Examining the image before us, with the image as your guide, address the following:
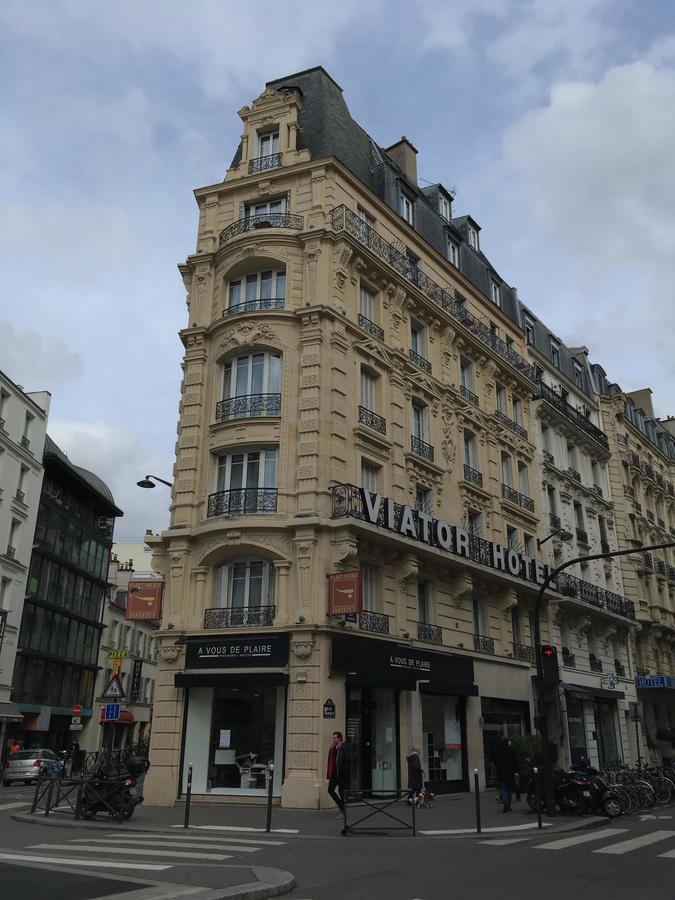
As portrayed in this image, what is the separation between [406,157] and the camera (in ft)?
100

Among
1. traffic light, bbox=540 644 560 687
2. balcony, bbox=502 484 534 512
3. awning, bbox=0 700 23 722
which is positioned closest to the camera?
traffic light, bbox=540 644 560 687

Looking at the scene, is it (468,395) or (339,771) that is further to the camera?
(468,395)

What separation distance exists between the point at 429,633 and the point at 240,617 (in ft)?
19.5

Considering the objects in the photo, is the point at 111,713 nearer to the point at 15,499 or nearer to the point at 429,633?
the point at 429,633

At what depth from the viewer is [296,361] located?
21.5 metres

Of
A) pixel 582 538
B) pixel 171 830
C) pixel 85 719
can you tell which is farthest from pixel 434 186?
pixel 85 719

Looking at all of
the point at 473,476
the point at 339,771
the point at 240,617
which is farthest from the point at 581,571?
the point at 339,771

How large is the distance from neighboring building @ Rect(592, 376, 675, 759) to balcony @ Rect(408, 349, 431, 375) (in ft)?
54.7

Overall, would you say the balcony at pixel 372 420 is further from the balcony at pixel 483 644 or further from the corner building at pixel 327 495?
the balcony at pixel 483 644

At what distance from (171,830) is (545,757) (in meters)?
7.35

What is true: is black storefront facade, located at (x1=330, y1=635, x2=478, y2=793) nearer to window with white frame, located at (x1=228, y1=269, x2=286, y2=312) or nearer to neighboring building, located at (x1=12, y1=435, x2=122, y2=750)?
window with white frame, located at (x1=228, y1=269, x2=286, y2=312)

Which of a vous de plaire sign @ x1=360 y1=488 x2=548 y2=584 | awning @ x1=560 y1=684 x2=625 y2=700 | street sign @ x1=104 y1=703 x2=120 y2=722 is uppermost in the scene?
a vous de plaire sign @ x1=360 y1=488 x2=548 y2=584

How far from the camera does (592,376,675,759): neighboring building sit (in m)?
36.2

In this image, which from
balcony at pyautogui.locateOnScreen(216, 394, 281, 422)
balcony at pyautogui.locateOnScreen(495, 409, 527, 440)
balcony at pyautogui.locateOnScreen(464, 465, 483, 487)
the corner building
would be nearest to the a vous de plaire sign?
the corner building
